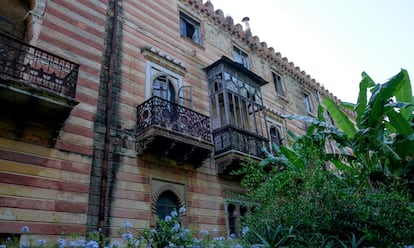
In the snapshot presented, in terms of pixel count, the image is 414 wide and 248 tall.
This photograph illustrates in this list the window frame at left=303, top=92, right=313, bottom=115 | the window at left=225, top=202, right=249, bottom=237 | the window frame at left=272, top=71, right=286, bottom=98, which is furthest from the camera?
the window frame at left=303, top=92, right=313, bottom=115

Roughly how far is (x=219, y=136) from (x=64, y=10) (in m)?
6.21

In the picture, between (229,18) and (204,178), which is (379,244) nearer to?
(204,178)

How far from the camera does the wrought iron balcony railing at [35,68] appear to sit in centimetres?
631

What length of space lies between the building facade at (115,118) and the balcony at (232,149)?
1.8 inches

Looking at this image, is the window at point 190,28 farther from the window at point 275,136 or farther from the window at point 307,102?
the window at point 307,102

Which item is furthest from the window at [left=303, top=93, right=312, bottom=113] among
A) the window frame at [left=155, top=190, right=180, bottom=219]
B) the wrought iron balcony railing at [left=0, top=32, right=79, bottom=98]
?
the wrought iron balcony railing at [left=0, top=32, right=79, bottom=98]

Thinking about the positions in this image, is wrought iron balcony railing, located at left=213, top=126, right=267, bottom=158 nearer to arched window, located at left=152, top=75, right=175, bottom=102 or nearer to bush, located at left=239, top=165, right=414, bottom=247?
arched window, located at left=152, top=75, right=175, bottom=102

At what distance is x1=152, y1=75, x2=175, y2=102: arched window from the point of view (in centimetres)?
1021

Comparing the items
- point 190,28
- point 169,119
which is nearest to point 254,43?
point 190,28

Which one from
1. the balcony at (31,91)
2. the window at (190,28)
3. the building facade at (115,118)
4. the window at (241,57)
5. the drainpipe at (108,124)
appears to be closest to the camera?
the balcony at (31,91)

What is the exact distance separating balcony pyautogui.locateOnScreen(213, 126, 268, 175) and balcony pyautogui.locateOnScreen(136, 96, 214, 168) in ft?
2.81

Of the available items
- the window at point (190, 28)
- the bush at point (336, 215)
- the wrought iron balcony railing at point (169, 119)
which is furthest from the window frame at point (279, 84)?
the bush at point (336, 215)

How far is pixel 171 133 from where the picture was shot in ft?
28.1

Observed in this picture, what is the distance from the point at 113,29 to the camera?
9641 mm
